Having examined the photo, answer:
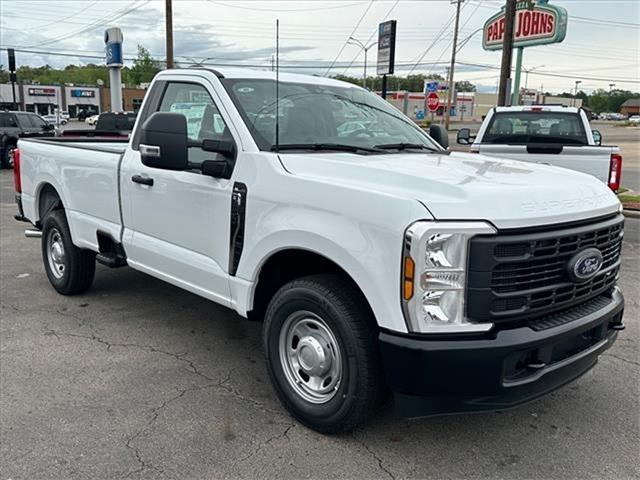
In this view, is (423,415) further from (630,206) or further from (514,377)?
(630,206)

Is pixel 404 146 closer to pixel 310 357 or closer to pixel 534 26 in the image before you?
pixel 310 357

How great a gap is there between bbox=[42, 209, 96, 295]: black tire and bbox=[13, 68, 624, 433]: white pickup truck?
125cm

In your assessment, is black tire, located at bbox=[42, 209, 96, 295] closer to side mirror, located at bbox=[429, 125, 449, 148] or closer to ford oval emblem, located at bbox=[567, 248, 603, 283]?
side mirror, located at bbox=[429, 125, 449, 148]

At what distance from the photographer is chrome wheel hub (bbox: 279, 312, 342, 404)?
3.21m

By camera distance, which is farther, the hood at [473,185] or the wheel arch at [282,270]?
the wheel arch at [282,270]

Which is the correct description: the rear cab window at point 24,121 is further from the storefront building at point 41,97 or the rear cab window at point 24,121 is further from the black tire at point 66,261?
the storefront building at point 41,97

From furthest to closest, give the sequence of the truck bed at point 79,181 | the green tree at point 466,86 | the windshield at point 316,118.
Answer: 1. the green tree at point 466,86
2. the truck bed at point 79,181
3. the windshield at point 316,118

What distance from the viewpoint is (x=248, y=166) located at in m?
3.54

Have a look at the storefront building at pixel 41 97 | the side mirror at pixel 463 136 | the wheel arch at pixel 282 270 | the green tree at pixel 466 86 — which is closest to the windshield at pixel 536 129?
the side mirror at pixel 463 136

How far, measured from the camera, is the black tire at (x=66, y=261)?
220 inches

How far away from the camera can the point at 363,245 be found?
286 centimetres

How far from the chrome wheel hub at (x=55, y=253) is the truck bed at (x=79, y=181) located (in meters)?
0.41

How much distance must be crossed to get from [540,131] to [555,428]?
6.84 m

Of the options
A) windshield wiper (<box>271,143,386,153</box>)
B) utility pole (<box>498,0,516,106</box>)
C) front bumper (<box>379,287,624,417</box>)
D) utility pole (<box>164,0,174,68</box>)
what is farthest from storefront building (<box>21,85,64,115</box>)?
front bumper (<box>379,287,624,417</box>)
